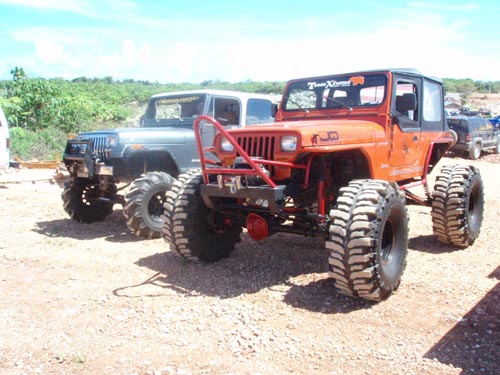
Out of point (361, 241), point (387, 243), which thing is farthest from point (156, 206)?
point (361, 241)

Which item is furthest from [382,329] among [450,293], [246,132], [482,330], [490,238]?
[490,238]

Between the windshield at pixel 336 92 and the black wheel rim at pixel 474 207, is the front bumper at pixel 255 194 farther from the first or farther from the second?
the black wheel rim at pixel 474 207

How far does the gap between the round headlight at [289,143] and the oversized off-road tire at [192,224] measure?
1188mm

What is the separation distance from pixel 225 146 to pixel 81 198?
3.87m

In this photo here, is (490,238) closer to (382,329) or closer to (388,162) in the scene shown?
(388,162)

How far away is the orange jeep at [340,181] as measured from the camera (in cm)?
439

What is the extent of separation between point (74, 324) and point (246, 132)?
222 cm

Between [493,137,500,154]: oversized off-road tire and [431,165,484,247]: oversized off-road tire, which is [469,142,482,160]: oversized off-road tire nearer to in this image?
[493,137,500,154]: oversized off-road tire

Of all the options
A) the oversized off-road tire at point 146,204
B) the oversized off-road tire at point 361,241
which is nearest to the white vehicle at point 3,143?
the oversized off-road tire at point 146,204

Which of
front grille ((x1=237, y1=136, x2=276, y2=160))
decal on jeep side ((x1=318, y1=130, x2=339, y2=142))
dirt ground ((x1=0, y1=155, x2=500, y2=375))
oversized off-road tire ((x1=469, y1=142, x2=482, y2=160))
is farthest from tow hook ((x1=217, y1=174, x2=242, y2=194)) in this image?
oversized off-road tire ((x1=469, y1=142, x2=482, y2=160))

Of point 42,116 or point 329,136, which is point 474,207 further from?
point 42,116

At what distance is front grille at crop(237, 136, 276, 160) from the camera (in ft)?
15.5

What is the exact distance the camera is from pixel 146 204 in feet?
22.2

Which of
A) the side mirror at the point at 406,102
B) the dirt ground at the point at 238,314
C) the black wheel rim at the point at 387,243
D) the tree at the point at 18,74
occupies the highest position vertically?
the tree at the point at 18,74
